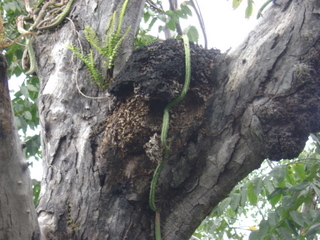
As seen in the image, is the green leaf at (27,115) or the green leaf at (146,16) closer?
the green leaf at (27,115)

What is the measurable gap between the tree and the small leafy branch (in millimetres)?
160

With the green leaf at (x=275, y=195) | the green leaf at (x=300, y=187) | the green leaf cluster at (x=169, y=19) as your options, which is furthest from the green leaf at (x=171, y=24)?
the green leaf at (x=300, y=187)

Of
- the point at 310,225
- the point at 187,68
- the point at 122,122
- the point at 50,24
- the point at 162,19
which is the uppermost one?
the point at 162,19

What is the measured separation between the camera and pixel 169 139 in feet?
5.44

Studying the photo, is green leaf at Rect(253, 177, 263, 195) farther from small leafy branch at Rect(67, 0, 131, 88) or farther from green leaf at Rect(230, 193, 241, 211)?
small leafy branch at Rect(67, 0, 131, 88)

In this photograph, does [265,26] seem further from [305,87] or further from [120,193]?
[120,193]

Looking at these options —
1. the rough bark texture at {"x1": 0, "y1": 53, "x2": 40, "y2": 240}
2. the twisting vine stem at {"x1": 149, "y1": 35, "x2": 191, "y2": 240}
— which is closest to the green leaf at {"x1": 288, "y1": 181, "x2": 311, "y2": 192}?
the twisting vine stem at {"x1": 149, "y1": 35, "x2": 191, "y2": 240}

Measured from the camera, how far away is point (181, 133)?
1688 millimetres

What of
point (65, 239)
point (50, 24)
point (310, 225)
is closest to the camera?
point (65, 239)

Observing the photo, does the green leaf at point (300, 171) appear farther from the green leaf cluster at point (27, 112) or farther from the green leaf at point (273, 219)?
the green leaf cluster at point (27, 112)

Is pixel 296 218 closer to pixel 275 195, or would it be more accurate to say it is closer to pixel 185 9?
pixel 275 195

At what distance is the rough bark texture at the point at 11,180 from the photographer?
126cm

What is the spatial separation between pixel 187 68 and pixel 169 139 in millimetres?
321

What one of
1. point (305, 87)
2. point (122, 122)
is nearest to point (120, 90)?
point (122, 122)
